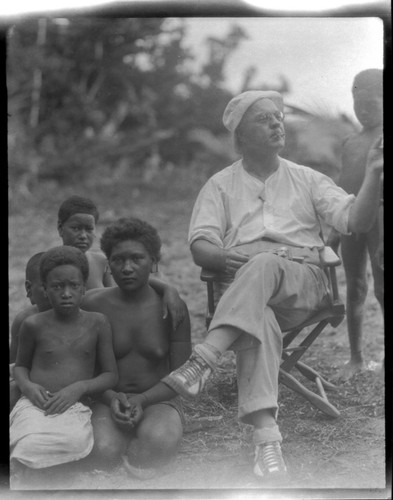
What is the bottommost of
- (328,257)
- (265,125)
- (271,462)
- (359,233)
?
(271,462)

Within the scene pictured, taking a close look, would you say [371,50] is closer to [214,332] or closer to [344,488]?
[214,332]

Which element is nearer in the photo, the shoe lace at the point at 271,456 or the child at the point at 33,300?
the shoe lace at the point at 271,456

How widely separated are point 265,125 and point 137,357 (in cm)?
130

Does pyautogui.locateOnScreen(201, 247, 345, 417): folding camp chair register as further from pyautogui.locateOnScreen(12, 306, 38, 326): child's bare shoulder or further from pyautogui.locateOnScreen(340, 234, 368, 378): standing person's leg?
pyautogui.locateOnScreen(12, 306, 38, 326): child's bare shoulder

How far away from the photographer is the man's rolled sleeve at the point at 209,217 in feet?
12.0

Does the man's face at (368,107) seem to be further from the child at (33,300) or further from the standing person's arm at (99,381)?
the child at (33,300)

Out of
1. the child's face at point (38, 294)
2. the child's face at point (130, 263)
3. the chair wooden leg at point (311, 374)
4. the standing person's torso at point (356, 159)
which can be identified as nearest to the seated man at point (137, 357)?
the child's face at point (130, 263)

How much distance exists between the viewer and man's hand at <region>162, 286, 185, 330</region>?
11.8 ft

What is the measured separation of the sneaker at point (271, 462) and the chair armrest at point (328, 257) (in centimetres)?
88

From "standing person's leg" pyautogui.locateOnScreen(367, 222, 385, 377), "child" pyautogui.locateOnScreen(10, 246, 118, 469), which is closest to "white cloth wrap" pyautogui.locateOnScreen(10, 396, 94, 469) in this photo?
"child" pyautogui.locateOnScreen(10, 246, 118, 469)

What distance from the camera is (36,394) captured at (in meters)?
3.46

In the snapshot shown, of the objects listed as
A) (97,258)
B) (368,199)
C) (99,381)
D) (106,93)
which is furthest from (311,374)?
(106,93)

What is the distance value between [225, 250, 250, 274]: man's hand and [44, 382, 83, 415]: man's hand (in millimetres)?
890

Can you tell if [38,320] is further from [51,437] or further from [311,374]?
[311,374]
